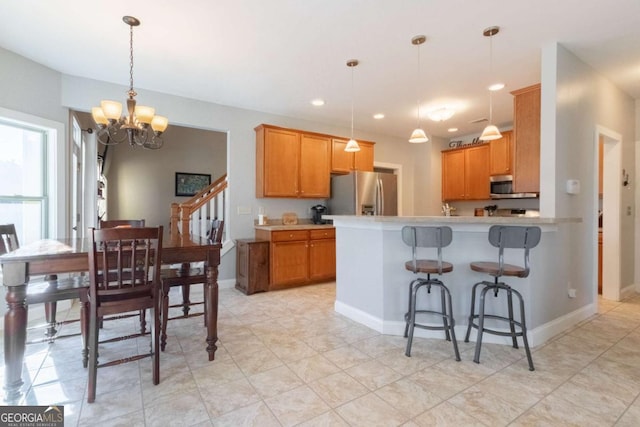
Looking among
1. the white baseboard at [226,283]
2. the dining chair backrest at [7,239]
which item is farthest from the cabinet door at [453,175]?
the dining chair backrest at [7,239]

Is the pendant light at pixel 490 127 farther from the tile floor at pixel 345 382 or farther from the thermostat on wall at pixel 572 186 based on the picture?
the tile floor at pixel 345 382

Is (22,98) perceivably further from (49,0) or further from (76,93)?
(49,0)

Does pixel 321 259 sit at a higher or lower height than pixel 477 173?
lower

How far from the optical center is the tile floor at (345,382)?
1688 mm

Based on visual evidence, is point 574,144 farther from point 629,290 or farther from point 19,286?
point 19,286

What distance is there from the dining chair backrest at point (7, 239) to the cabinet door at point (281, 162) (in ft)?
8.95

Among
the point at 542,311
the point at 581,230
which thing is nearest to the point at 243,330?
the point at 542,311

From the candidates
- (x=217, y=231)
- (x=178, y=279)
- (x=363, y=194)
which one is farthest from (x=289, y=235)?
(x=178, y=279)

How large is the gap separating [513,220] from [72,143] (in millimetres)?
4909

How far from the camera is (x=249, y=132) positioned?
467cm

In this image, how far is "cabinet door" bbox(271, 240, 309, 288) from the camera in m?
4.29

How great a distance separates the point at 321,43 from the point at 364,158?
2.91m

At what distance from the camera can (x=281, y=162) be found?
→ 183 inches

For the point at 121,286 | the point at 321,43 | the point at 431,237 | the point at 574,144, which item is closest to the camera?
the point at 121,286
